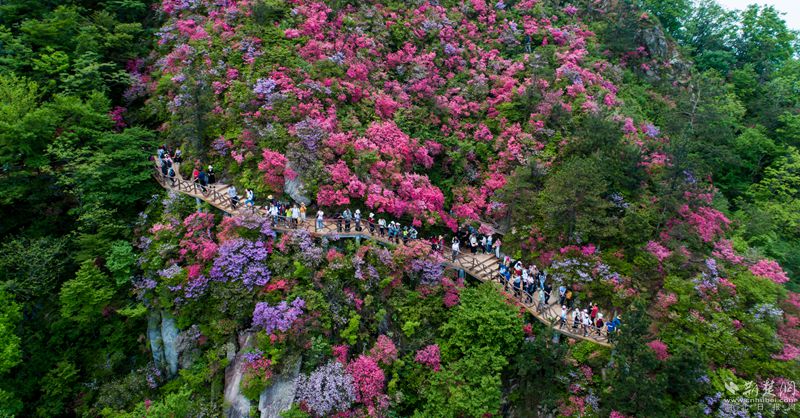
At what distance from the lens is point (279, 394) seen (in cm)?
1792

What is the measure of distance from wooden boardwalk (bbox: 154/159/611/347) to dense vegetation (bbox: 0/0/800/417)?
724 mm

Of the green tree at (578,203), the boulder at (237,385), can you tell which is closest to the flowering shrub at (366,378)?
the boulder at (237,385)

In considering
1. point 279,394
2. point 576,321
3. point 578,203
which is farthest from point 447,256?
point 279,394

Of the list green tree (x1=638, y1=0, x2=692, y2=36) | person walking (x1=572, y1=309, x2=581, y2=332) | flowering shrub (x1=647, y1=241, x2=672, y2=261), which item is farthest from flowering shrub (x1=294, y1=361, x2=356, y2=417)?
green tree (x1=638, y1=0, x2=692, y2=36)

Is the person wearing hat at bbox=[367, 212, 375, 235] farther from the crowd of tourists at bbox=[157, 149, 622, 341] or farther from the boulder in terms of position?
the boulder

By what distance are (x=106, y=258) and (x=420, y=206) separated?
17.6 meters

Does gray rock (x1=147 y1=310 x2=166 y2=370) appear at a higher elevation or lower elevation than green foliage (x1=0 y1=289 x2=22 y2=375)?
lower

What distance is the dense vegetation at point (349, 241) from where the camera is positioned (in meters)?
18.5

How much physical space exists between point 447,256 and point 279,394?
1136cm

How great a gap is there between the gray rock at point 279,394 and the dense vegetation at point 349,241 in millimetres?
336

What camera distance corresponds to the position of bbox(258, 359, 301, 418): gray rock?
17.7 m

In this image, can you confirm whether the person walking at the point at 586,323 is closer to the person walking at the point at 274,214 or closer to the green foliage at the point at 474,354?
the green foliage at the point at 474,354

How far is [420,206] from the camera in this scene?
80.8ft

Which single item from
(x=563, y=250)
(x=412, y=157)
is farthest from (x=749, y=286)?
(x=412, y=157)
